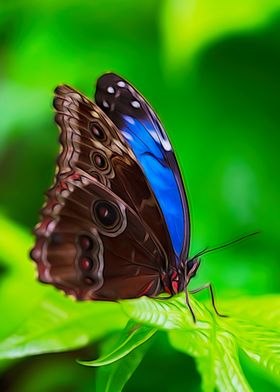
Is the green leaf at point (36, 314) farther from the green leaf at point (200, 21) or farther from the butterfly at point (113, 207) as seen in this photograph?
the green leaf at point (200, 21)

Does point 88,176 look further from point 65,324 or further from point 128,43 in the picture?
point 128,43

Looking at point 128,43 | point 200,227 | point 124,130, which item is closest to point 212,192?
point 200,227

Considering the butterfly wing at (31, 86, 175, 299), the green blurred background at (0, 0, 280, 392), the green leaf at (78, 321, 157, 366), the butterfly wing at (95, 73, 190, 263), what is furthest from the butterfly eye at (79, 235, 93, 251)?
the green blurred background at (0, 0, 280, 392)

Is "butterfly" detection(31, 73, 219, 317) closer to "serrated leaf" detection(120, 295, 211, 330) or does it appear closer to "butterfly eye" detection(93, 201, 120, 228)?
"butterfly eye" detection(93, 201, 120, 228)

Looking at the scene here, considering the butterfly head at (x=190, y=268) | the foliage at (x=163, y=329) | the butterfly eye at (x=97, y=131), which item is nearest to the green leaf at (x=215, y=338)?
the foliage at (x=163, y=329)

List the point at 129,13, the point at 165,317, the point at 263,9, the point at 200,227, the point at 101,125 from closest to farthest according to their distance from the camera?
the point at 165,317
the point at 101,125
the point at 263,9
the point at 200,227
the point at 129,13
